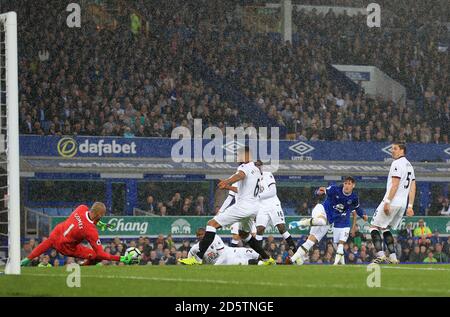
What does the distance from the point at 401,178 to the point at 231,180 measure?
2.87 m

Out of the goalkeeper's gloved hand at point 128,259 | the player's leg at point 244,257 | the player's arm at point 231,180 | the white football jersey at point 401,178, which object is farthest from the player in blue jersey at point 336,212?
the goalkeeper's gloved hand at point 128,259

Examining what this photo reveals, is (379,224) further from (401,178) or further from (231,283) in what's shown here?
(231,283)

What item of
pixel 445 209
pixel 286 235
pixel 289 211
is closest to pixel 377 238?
pixel 286 235

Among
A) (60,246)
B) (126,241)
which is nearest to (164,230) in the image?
(126,241)

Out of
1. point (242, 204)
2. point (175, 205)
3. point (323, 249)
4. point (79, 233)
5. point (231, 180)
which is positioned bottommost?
point (323, 249)

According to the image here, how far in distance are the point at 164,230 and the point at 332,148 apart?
7.71m

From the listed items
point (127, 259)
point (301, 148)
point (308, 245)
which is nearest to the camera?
point (127, 259)

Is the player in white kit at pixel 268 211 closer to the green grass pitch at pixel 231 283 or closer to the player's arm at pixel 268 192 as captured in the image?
the player's arm at pixel 268 192

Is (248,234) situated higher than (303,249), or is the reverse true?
(248,234)

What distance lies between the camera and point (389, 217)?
59.4 feet

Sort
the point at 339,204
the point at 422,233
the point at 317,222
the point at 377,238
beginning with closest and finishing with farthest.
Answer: the point at 377,238, the point at 317,222, the point at 339,204, the point at 422,233

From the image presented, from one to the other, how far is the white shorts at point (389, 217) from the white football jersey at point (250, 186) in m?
2.03
